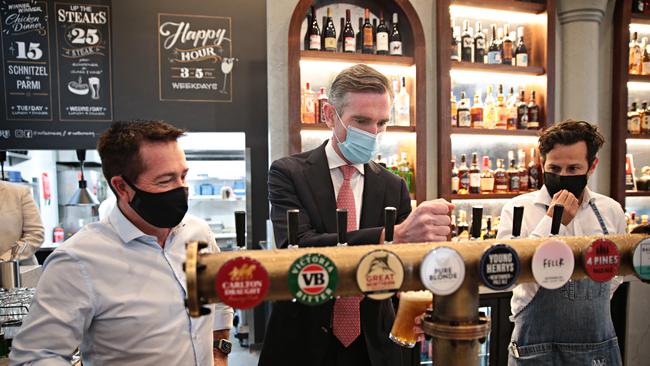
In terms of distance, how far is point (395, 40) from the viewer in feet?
12.5

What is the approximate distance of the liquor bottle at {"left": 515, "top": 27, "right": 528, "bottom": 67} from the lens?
4.02 m

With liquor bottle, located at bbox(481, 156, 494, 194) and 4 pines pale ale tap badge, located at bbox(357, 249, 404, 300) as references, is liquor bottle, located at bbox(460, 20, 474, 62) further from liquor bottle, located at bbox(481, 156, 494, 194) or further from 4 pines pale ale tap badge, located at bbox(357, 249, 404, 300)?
4 pines pale ale tap badge, located at bbox(357, 249, 404, 300)

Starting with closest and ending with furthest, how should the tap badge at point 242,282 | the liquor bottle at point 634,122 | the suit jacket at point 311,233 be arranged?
the tap badge at point 242,282
the suit jacket at point 311,233
the liquor bottle at point 634,122

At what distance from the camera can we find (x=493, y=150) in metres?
4.20

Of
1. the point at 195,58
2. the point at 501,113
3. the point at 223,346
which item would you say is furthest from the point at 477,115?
the point at 223,346

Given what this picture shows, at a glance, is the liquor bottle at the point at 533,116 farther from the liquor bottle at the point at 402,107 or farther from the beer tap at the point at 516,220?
the beer tap at the point at 516,220

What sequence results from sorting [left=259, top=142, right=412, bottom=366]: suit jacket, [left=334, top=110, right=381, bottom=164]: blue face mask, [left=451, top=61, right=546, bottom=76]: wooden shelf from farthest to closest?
[left=451, top=61, right=546, bottom=76]: wooden shelf < [left=334, top=110, right=381, bottom=164]: blue face mask < [left=259, top=142, right=412, bottom=366]: suit jacket

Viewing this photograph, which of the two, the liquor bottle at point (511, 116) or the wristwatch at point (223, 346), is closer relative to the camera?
the wristwatch at point (223, 346)

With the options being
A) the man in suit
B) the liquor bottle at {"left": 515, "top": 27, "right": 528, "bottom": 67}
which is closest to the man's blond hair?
the man in suit

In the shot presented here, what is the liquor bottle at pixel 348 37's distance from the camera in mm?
3553

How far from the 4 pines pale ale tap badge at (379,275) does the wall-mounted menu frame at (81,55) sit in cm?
351

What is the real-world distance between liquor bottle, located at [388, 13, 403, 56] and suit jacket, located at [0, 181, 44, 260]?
3185 mm

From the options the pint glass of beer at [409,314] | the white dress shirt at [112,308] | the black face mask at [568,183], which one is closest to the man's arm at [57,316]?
the white dress shirt at [112,308]

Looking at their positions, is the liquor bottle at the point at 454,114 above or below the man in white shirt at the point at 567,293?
above
